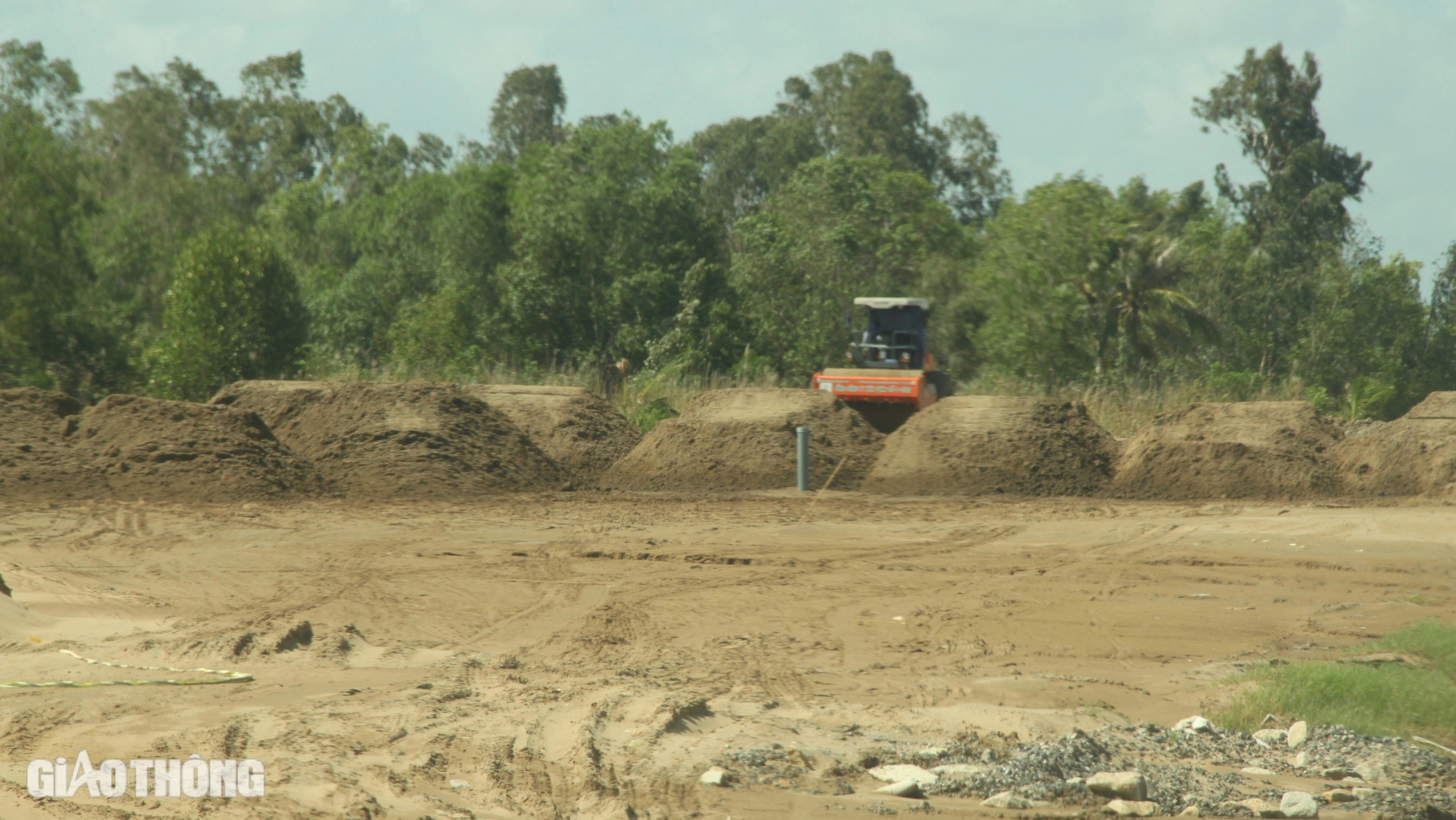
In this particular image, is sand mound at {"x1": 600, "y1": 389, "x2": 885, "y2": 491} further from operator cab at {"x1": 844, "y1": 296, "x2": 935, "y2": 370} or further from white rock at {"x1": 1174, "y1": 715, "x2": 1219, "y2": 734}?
white rock at {"x1": 1174, "y1": 715, "x2": 1219, "y2": 734}

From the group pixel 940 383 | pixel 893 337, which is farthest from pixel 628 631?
pixel 893 337

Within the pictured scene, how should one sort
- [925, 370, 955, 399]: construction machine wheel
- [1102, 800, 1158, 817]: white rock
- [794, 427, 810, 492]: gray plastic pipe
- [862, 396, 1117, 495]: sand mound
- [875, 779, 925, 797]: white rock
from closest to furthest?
[1102, 800, 1158, 817]: white rock
[875, 779, 925, 797]: white rock
[794, 427, 810, 492]: gray plastic pipe
[862, 396, 1117, 495]: sand mound
[925, 370, 955, 399]: construction machine wheel

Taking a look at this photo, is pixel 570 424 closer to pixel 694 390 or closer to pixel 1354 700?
pixel 694 390

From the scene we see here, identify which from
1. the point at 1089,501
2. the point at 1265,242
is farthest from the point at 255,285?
the point at 1265,242

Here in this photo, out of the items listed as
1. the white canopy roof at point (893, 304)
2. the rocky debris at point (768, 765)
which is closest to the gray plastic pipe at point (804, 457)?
the white canopy roof at point (893, 304)

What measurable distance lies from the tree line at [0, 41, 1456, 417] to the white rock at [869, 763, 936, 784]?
22.6 metres

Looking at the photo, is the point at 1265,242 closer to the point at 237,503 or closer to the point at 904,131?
the point at 904,131

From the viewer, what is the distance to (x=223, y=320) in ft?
85.9

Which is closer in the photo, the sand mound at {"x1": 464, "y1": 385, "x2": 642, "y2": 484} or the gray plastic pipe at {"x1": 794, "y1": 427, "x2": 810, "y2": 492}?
the gray plastic pipe at {"x1": 794, "y1": 427, "x2": 810, "y2": 492}

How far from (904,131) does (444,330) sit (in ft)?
98.4

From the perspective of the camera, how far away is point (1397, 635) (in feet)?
28.0

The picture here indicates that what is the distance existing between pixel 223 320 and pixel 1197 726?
2433 cm

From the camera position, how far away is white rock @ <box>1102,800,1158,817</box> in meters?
5.17

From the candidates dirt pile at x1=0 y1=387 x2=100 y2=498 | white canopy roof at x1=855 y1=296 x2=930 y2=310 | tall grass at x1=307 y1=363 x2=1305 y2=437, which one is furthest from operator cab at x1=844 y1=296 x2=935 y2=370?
dirt pile at x1=0 y1=387 x2=100 y2=498
